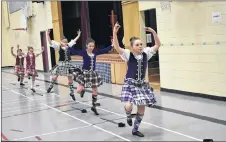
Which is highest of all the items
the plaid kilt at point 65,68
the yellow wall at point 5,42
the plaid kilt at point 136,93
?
the yellow wall at point 5,42

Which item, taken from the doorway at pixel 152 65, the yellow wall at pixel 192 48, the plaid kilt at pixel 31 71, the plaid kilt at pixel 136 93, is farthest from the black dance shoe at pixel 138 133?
the plaid kilt at pixel 31 71

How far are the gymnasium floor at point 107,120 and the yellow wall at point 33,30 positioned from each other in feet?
28.5

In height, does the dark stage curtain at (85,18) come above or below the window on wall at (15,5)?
below

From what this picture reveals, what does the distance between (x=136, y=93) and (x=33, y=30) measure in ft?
48.1

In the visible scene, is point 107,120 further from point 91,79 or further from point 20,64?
point 20,64

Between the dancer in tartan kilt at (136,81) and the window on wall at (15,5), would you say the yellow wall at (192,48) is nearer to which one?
the dancer in tartan kilt at (136,81)

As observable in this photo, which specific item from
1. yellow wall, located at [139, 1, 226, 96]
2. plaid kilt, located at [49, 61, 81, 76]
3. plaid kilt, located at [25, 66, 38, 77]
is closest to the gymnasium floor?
yellow wall, located at [139, 1, 226, 96]

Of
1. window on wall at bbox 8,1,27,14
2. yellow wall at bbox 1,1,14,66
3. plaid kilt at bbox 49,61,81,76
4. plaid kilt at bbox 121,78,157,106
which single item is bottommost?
plaid kilt at bbox 121,78,157,106

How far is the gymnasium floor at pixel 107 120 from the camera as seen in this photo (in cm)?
461

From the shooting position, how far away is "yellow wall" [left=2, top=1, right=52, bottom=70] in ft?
53.0

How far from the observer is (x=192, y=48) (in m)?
7.34

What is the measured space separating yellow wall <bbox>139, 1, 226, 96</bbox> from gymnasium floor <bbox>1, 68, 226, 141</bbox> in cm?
38

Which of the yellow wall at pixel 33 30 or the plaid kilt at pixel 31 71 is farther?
the yellow wall at pixel 33 30

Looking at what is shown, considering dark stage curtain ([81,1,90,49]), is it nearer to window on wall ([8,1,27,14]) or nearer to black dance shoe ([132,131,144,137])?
window on wall ([8,1,27,14])
